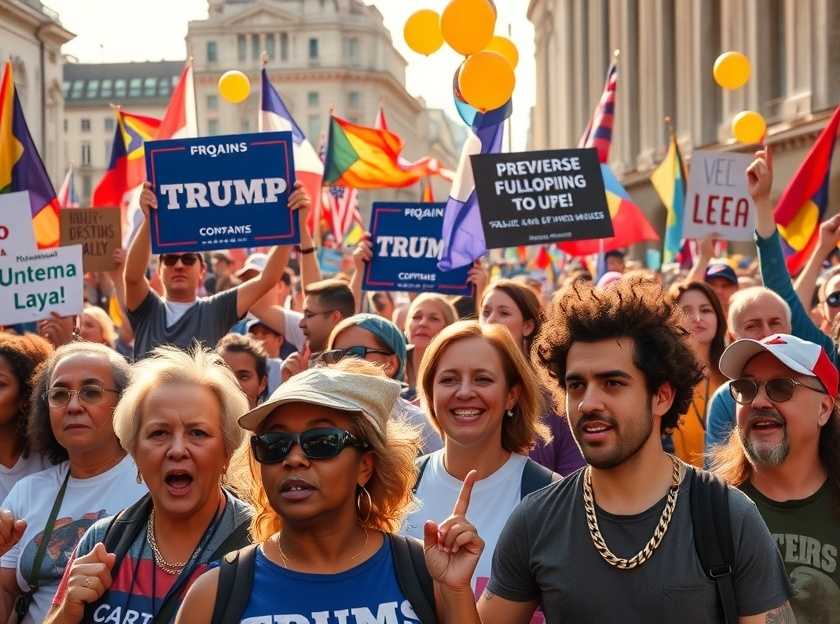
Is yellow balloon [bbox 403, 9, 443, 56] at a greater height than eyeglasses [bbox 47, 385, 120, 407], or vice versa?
yellow balloon [bbox 403, 9, 443, 56]

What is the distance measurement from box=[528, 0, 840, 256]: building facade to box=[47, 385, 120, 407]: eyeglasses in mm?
25780

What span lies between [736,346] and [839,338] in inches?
97.0

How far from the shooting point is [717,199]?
444 inches

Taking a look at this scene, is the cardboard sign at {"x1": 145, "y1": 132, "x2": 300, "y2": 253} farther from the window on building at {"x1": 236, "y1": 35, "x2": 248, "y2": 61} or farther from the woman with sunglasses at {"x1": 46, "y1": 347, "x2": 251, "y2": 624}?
the window on building at {"x1": 236, "y1": 35, "x2": 248, "y2": 61}

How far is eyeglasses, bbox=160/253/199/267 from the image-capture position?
8383mm

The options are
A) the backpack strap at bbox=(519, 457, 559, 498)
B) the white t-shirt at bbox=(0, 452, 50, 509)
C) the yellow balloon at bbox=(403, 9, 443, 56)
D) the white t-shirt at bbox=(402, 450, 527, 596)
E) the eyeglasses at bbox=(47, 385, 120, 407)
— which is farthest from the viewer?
the yellow balloon at bbox=(403, 9, 443, 56)

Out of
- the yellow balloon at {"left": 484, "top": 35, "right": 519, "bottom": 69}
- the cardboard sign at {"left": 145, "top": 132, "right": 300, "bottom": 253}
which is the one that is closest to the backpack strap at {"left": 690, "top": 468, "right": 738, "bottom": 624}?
A: the cardboard sign at {"left": 145, "top": 132, "right": 300, "bottom": 253}

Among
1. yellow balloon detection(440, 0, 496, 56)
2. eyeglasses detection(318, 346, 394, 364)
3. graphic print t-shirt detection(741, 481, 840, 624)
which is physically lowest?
graphic print t-shirt detection(741, 481, 840, 624)

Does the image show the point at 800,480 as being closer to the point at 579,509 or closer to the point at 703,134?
the point at 579,509

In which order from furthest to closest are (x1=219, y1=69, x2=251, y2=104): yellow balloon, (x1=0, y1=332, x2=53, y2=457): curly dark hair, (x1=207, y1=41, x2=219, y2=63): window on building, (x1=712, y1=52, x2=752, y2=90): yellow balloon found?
(x1=207, y1=41, x2=219, y2=63): window on building
(x1=219, y1=69, x2=251, y2=104): yellow balloon
(x1=712, y1=52, x2=752, y2=90): yellow balloon
(x1=0, y1=332, x2=53, y2=457): curly dark hair

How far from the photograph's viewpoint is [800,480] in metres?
4.44

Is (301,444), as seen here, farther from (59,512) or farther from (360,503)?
(59,512)

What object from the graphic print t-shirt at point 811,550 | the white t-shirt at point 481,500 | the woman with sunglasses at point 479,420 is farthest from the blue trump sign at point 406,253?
the graphic print t-shirt at point 811,550

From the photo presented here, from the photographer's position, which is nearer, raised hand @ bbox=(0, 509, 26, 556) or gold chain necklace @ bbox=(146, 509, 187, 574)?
gold chain necklace @ bbox=(146, 509, 187, 574)
